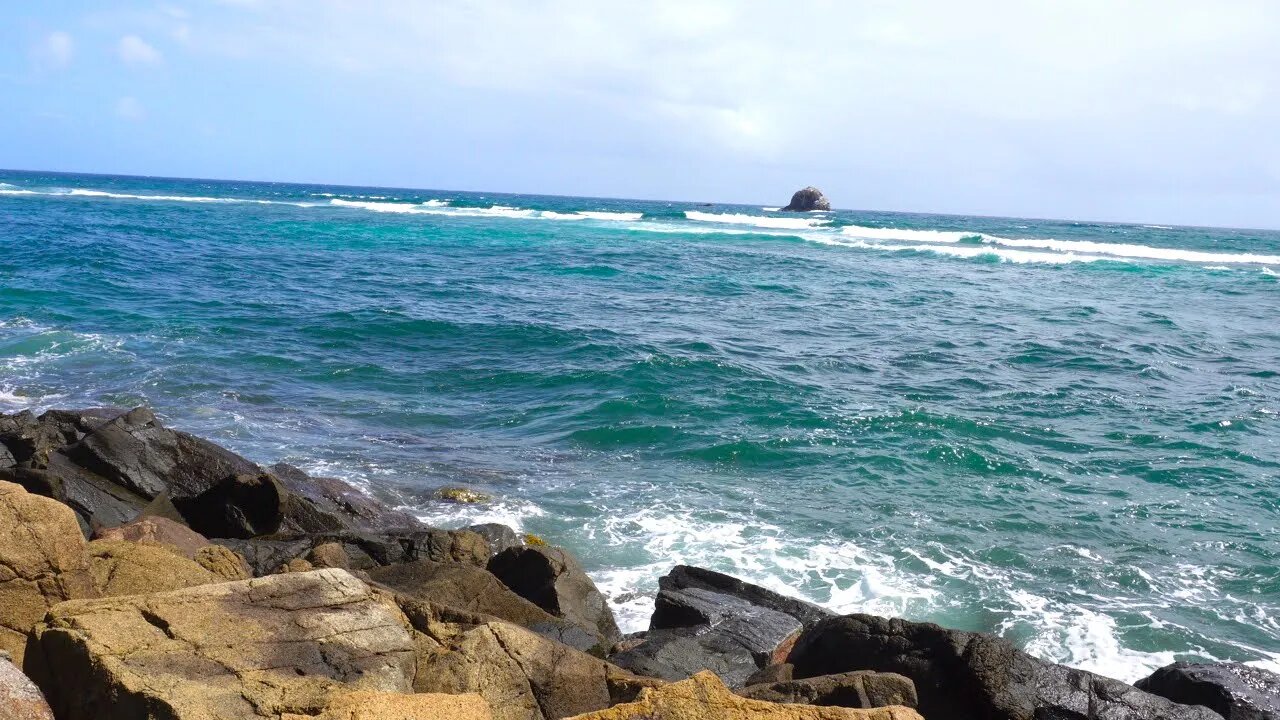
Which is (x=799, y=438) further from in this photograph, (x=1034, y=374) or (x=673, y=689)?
(x=673, y=689)

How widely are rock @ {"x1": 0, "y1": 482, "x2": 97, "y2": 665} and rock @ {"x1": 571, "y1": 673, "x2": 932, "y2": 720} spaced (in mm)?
2751

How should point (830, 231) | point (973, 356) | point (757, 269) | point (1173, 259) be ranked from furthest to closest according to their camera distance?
1. point (830, 231)
2. point (1173, 259)
3. point (757, 269)
4. point (973, 356)

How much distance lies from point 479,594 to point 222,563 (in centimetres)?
165

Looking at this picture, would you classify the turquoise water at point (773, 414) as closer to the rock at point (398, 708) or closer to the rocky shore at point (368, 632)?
the rocky shore at point (368, 632)

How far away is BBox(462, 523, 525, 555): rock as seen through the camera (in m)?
8.44

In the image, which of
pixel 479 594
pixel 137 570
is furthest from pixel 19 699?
pixel 479 594

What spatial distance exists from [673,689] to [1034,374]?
16.0 meters

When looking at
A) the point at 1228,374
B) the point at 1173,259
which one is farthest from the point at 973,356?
the point at 1173,259

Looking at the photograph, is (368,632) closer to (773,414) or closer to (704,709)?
(704,709)

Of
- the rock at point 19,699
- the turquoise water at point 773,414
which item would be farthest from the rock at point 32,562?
the turquoise water at point 773,414

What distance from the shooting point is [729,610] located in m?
6.93

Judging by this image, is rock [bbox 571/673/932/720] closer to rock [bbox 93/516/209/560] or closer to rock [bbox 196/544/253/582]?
Result: rock [bbox 196/544/253/582]

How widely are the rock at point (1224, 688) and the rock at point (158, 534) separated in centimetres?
643

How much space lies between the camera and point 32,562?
14.3 feet
